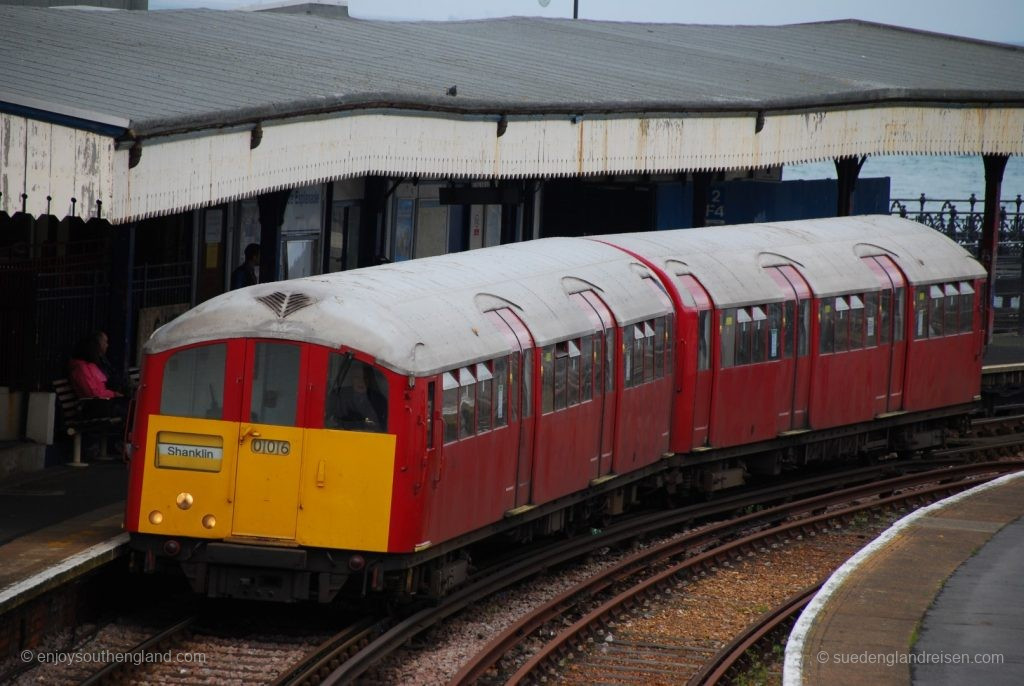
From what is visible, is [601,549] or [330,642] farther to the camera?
[601,549]

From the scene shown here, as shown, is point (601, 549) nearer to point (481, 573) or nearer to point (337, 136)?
point (481, 573)

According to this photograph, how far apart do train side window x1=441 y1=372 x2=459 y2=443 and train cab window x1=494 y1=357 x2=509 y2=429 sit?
77 centimetres

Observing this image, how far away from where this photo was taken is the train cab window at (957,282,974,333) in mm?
22734

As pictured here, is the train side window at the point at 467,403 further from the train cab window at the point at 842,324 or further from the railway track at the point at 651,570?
the train cab window at the point at 842,324

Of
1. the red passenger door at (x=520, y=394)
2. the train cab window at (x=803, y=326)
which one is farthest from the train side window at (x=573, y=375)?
the train cab window at (x=803, y=326)

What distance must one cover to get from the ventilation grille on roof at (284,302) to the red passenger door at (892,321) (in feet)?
34.4

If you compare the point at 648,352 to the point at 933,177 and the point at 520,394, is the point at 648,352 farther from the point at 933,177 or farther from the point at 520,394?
the point at 933,177

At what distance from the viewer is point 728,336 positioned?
18.7 metres

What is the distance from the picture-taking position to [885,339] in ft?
70.0

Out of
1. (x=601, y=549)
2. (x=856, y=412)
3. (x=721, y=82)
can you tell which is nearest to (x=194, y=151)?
(x=601, y=549)

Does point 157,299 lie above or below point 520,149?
below

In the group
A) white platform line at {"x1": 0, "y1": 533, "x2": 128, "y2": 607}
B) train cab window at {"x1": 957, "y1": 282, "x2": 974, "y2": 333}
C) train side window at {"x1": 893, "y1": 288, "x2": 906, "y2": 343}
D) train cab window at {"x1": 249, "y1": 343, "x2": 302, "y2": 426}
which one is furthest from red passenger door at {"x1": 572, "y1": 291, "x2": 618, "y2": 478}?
train cab window at {"x1": 957, "y1": 282, "x2": 974, "y2": 333}

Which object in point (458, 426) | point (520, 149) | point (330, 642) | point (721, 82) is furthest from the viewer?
point (721, 82)

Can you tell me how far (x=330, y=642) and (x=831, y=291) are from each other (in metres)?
9.78
